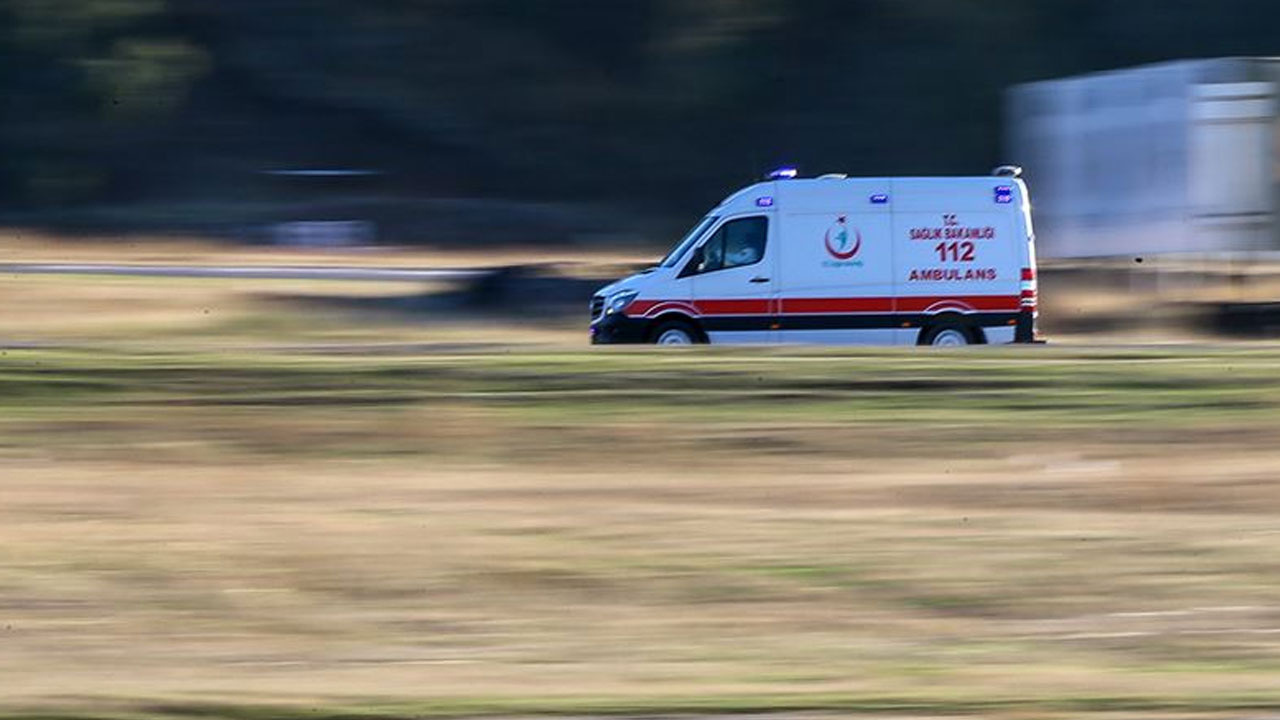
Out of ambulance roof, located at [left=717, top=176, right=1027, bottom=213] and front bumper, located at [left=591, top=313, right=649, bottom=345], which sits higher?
ambulance roof, located at [left=717, top=176, right=1027, bottom=213]

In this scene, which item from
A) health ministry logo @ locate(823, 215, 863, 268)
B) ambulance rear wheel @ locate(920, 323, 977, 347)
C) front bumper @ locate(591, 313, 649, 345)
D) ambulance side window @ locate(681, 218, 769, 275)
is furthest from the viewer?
front bumper @ locate(591, 313, 649, 345)

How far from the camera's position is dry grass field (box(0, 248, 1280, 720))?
7199mm

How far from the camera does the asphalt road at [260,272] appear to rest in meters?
32.2

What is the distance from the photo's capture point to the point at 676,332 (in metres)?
20.4

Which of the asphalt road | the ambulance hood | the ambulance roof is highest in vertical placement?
the ambulance roof

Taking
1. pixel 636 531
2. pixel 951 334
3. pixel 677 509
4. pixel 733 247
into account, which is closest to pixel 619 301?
pixel 733 247

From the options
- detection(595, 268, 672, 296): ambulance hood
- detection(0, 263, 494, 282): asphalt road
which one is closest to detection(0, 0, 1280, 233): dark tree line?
detection(0, 263, 494, 282): asphalt road

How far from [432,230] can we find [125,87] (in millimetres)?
13143

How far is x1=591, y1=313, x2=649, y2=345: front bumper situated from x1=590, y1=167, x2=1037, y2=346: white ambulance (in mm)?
21

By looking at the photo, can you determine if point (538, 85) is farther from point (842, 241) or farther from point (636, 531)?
point (636, 531)

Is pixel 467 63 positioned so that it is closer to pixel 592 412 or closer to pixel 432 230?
pixel 432 230

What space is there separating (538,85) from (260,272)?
837 inches

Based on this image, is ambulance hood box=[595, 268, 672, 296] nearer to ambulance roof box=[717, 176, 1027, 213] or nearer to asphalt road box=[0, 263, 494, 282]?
ambulance roof box=[717, 176, 1027, 213]

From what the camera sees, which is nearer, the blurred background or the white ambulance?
the blurred background
